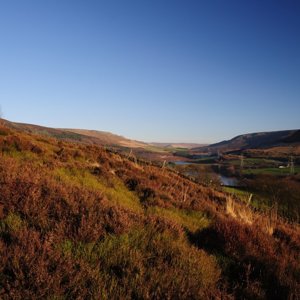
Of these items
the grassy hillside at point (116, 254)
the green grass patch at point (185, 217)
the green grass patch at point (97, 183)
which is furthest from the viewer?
the green grass patch at point (97, 183)

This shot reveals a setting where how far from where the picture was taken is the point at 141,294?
2.98 metres

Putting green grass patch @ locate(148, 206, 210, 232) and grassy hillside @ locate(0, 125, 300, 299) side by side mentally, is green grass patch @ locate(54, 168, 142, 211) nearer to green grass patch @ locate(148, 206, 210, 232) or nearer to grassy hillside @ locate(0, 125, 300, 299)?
green grass patch @ locate(148, 206, 210, 232)

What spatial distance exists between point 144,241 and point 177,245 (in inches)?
20.4

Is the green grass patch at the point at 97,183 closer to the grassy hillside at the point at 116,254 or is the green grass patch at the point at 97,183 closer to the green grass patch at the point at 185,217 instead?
the green grass patch at the point at 185,217

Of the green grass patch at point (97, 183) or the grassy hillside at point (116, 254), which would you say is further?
the green grass patch at point (97, 183)

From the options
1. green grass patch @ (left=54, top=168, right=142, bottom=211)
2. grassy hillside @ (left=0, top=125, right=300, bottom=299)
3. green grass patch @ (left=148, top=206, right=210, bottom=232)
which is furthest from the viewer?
green grass patch @ (left=54, top=168, right=142, bottom=211)

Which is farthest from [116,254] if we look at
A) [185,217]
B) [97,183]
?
[97,183]

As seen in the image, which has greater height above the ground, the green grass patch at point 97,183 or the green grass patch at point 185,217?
the green grass patch at point 97,183

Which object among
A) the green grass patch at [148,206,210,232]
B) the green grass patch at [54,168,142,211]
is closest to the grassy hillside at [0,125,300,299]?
the green grass patch at [148,206,210,232]

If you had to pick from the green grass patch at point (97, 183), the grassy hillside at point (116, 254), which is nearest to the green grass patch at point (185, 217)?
the grassy hillside at point (116, 254)

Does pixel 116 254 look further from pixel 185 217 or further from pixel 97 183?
pixel 97 183

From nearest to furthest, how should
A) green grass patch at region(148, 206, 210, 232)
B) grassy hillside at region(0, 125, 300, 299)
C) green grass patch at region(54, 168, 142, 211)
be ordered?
grassy hillside at region(0, 125, 300, 299) → green grass patch at region(148, 206, 210, 232) → green grass patch at region(54, 168, 142, 211)

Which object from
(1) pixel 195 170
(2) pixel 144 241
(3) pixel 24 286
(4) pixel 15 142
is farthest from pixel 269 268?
(1) pixel 195 170

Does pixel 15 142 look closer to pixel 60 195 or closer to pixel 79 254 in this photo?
pixel 60 195
